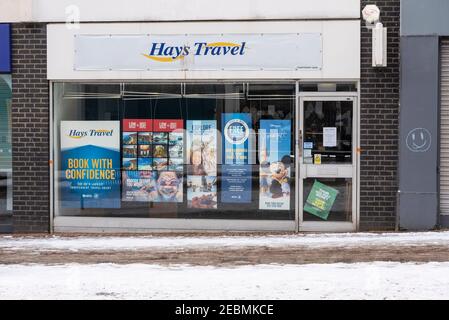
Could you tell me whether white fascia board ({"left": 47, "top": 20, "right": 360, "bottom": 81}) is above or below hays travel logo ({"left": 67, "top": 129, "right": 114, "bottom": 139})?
above

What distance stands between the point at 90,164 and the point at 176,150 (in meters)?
1.45

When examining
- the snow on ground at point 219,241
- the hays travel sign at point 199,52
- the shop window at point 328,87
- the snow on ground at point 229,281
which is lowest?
the snow on ground at point 229,281

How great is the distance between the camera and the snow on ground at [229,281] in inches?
287

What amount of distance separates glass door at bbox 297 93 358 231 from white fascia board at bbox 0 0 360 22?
1.36 metres

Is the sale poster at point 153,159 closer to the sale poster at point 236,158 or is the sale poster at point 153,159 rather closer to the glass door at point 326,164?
the sale poster at point 236,158

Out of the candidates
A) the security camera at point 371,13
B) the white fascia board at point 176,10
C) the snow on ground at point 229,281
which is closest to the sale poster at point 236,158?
the white fascia board at point 176,10

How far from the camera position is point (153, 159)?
1209cm

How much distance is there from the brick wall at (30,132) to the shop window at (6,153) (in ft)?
0.54

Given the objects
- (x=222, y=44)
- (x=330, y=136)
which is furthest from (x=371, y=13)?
(x=222, y=44)

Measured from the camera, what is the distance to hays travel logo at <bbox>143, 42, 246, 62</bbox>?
11.6m

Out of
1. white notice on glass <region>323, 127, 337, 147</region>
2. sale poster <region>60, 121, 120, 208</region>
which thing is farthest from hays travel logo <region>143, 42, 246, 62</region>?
white notice on glass <region>323, 127, 337, 147</region>

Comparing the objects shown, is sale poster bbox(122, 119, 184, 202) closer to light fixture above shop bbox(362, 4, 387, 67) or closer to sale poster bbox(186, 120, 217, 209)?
sale poster bbox(186, 120, 217, 209)
